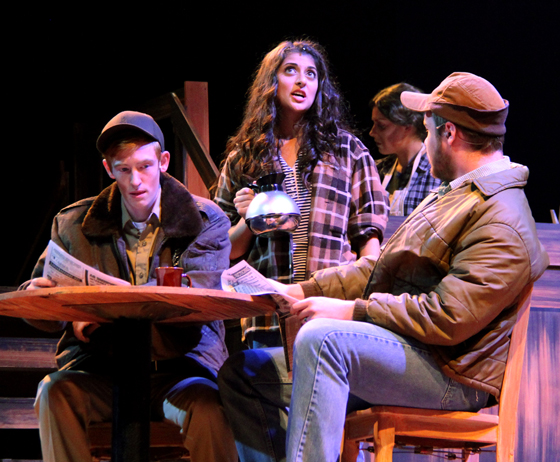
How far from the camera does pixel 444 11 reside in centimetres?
500

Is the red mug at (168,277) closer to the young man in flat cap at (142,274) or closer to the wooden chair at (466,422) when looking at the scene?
the young man in flat cap at (142,274)

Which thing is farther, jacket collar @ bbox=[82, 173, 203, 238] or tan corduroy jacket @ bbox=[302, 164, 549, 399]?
jacket collar @ bbox=[82, 173, 203, 238]

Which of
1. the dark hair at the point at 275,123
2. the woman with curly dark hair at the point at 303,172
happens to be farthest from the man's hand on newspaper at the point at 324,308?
the dark hair at the point at 275,123

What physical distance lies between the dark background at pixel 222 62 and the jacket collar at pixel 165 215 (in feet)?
7.40

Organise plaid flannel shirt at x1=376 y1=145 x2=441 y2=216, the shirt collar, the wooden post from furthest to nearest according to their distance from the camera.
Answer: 1. the wooden post
2. plaid flannel shirt at x1=376 y1=145 x2=441 y2=216
3. the shirt collar

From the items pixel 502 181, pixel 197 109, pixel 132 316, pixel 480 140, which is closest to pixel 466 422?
pixel 502 181

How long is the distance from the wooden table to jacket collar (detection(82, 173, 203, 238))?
385 millimetres

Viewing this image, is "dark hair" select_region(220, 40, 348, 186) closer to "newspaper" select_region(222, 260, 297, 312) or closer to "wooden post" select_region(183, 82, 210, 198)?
"newspaper" select_region(222, 260, 297, 312)

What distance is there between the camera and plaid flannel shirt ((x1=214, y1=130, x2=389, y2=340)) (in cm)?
255

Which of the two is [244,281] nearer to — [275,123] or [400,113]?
[275,123]

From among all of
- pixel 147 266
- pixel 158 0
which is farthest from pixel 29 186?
pixel 147 266

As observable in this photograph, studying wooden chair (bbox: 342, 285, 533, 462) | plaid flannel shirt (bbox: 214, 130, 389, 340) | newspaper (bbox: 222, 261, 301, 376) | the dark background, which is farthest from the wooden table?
the dark background

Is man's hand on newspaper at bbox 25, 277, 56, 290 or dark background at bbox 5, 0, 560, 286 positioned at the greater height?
dark background at bbox 5, 0, 560, 286

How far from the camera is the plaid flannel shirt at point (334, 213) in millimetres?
2547
